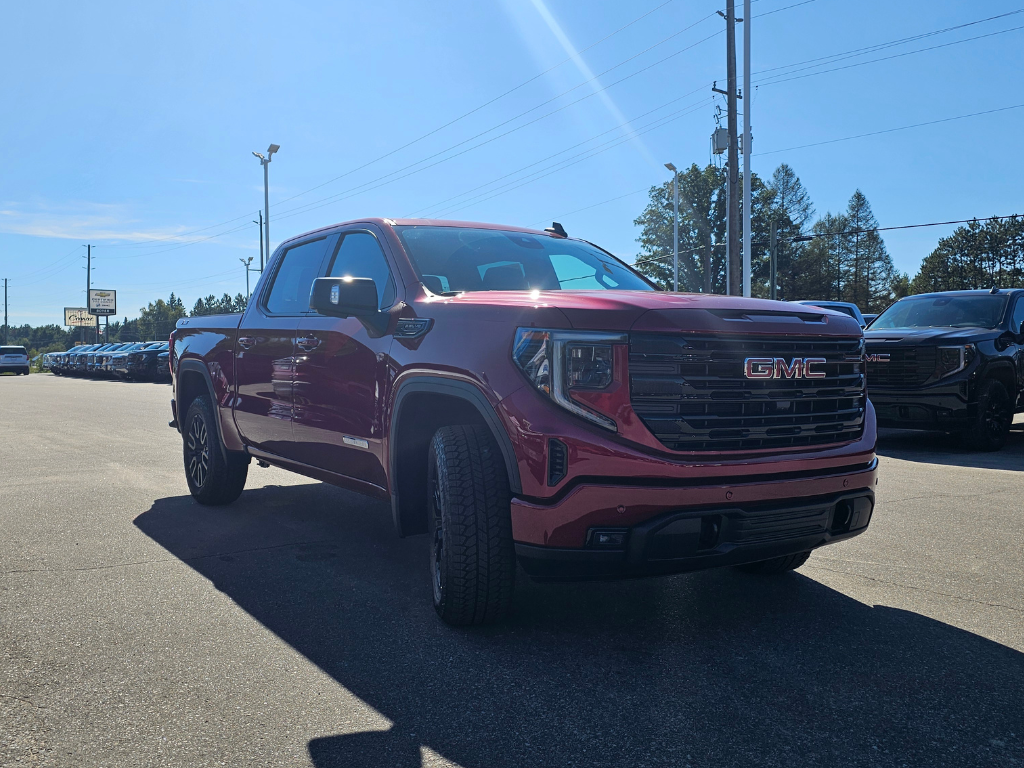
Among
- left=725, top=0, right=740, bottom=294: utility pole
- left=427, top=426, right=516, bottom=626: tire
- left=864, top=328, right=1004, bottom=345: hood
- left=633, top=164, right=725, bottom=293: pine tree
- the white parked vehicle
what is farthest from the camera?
left=633, top=164, right=725, bottom=293: pine tree

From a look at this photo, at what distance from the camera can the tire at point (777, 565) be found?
4.27 meters

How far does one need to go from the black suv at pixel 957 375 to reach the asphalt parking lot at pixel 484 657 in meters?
3.86

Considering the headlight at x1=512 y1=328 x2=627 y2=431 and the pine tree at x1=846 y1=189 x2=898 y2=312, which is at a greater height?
the pine tree at x1=846 y1=189 x2=898 y2=312

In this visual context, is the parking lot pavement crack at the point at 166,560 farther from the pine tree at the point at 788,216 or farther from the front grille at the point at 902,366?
the pine tree at the point at 788,216

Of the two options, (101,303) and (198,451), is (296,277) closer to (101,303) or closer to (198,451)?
(198,451)

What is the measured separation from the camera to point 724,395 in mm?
3248

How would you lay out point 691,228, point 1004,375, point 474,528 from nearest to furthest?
point 474,528 → point 1004,375 → point 691,228

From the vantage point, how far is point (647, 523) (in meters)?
3.08

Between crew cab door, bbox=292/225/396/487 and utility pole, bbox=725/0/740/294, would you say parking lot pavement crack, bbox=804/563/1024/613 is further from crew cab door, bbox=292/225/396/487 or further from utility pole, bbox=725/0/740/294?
utility pole, bbox=725/0/740/294

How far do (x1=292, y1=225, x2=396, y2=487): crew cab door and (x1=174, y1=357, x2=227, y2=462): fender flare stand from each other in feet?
4.32

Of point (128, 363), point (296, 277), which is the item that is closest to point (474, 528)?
point (296, 277)

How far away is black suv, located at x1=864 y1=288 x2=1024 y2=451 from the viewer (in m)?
9.22

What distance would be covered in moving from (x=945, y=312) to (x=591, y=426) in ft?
29.6

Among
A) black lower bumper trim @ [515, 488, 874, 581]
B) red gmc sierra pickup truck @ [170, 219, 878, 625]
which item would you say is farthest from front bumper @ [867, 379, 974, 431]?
black lower bumper trim @ [515, 488, 874, 581]
